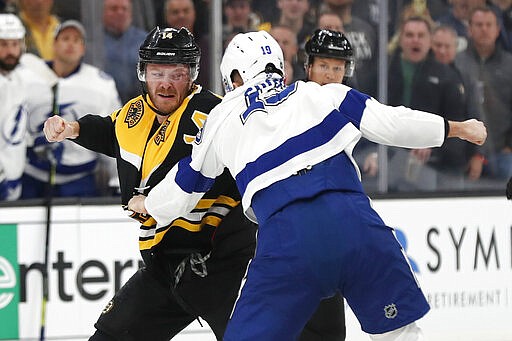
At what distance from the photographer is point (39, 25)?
20.4 ft

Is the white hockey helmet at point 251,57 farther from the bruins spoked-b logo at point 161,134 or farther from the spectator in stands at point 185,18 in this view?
the spectator in stands at point 185,18

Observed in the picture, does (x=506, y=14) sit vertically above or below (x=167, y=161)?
above

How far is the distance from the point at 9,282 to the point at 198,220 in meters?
1.80

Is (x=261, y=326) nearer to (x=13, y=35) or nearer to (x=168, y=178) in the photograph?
(x=168, y=178)

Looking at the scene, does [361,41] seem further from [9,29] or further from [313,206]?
[313,206]

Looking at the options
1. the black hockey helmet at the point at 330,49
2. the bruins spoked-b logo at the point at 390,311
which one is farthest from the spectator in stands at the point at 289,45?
the bruins spoked-b logo at the point at 390,311

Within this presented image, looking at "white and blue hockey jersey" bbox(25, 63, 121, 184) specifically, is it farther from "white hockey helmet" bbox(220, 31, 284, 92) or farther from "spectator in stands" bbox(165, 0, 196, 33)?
"white hockey helmet" bbox(220, 31, 284, 92)

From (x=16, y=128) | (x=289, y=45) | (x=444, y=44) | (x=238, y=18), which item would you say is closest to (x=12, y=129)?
(x=16, y=128)

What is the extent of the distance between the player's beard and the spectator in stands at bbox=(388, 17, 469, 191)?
229cm

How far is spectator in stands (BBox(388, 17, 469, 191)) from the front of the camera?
6.83 m

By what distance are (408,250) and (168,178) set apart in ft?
8.03

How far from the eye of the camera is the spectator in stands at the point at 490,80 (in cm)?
705

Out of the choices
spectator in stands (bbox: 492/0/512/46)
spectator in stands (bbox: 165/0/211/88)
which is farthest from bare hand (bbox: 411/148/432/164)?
spectator in stands (bbox: 165/0/211/88)

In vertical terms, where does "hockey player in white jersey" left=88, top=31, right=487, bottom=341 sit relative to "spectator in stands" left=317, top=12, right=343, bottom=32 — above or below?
below
